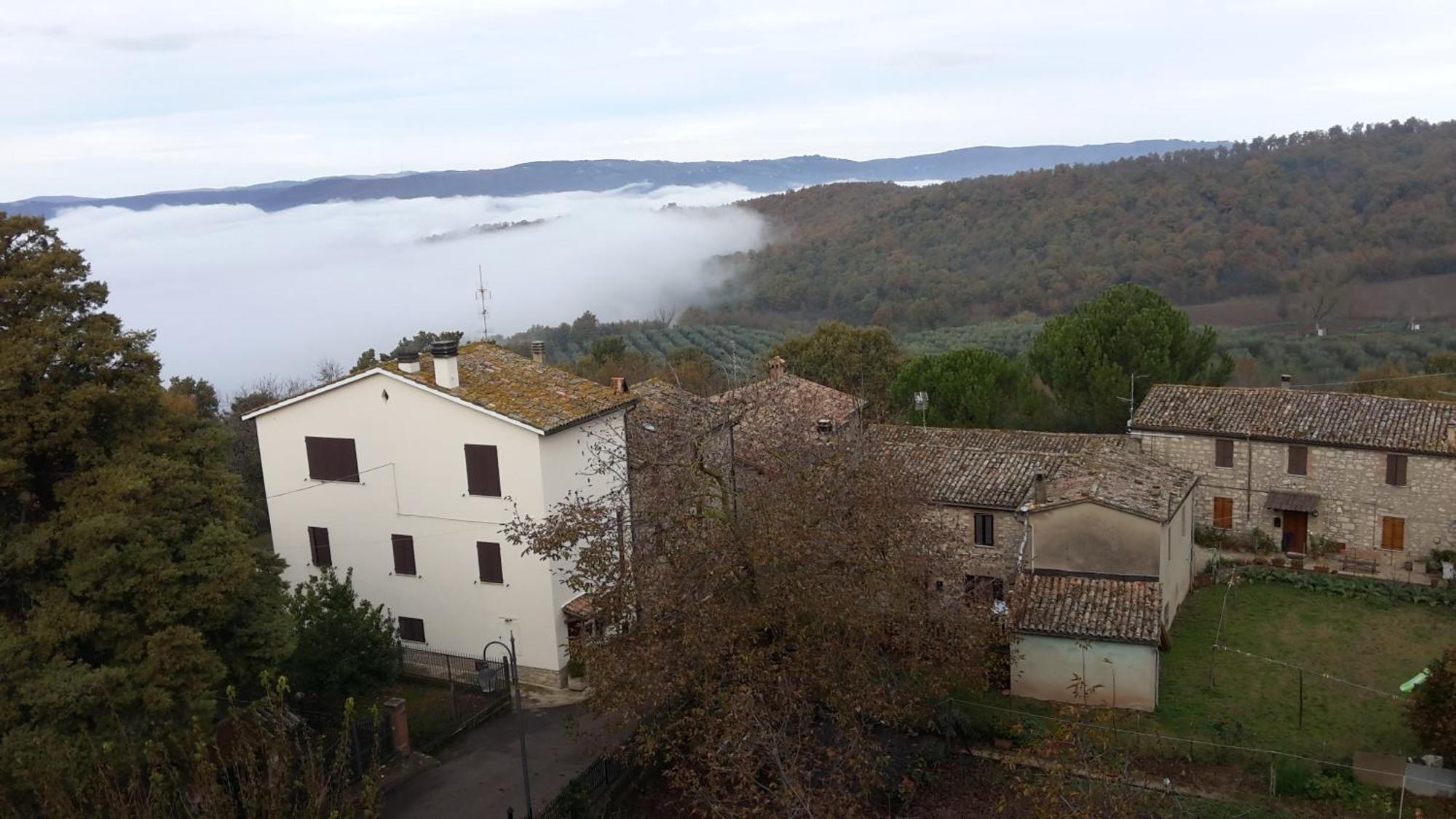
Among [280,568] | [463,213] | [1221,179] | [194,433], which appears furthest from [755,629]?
[463,213]

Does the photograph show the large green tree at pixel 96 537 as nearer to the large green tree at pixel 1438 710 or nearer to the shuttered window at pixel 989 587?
the shuttered window at pixel 989 587

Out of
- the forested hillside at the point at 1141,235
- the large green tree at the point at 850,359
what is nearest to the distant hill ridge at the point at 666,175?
the forested hillside at the point at 1141,235

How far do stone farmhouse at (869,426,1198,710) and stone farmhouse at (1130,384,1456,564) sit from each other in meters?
2.66

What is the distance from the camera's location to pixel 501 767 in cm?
1723

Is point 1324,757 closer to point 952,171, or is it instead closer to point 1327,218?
point 1327,218

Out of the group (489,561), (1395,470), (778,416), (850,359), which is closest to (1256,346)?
(850,359)

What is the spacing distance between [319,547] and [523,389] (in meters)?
5.72

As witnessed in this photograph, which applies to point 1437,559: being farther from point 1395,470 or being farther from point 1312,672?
point 1312,672

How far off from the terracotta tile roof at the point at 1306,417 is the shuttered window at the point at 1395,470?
35cm

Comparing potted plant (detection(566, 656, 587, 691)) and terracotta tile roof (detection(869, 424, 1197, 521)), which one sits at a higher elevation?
terracotta tile roof (detection(869, 424, 1197, 521))

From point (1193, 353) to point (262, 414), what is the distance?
1142 inches

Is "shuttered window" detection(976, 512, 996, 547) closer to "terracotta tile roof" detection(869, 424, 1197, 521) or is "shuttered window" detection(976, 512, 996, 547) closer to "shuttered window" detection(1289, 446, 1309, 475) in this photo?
"terracotta tile roof" detection(869, 424, 1197, 521)

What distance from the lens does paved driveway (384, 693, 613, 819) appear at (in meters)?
16.0

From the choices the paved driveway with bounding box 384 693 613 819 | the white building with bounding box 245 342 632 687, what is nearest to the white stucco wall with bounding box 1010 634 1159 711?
the paved driveway with bounding box 384 693 613 819
